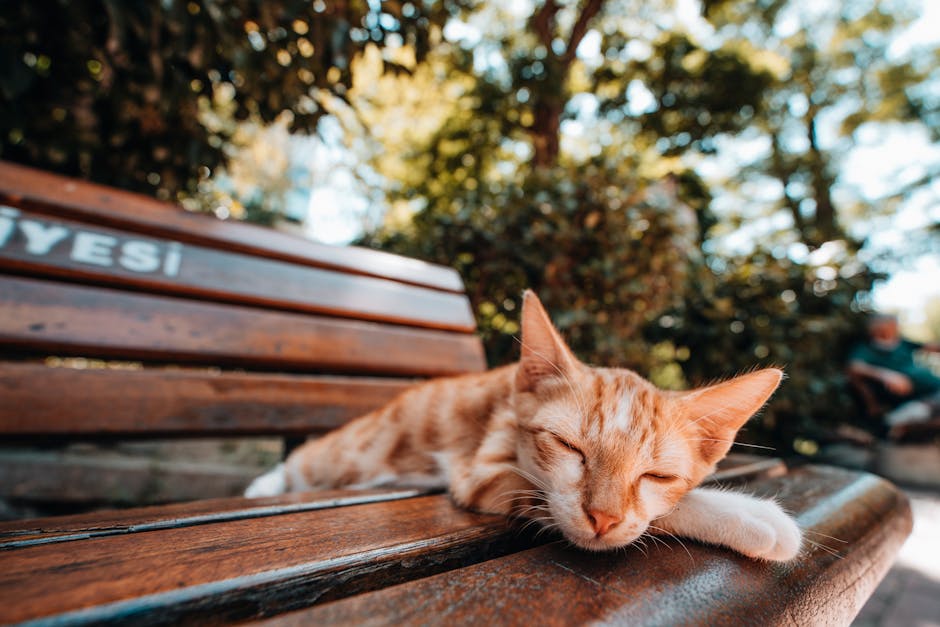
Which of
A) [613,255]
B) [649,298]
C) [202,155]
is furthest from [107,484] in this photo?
[649,298]

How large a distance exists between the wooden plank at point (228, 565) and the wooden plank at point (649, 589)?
0.33 ft

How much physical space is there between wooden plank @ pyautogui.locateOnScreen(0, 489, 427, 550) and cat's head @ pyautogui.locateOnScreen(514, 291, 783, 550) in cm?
39

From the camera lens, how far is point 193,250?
158cm

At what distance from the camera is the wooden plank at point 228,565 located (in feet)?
1.42

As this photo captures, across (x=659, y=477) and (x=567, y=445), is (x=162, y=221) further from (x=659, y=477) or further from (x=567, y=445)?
(x=659, y=477)

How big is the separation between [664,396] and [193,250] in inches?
62.1

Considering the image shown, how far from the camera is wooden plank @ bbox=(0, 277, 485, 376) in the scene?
126cm

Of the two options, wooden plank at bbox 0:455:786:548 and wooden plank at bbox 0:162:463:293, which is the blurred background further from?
wooden plank at bbox 0:455:786:548

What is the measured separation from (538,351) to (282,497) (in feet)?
2.16

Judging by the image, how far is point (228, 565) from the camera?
53cm

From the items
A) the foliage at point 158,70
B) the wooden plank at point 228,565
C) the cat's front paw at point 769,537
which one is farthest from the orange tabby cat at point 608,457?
the foliage at point 158,70

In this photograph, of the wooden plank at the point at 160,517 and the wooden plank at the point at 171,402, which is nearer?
the wooden plank at the point at 160,517

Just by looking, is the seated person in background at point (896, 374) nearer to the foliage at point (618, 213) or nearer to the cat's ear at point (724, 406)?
the foliage at point (618, 213)

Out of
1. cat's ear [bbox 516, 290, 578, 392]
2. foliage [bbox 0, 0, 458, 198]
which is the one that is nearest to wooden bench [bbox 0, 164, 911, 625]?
cat's ear [bbox 516, 290, 578, 392]
